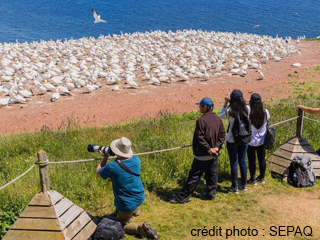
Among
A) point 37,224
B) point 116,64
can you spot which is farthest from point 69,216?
point 116,64

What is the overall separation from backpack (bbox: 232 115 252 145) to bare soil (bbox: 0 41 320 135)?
25.5ft

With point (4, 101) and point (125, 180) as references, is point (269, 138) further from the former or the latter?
point (4, 101)

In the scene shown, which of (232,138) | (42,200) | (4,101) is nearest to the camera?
(42,200)

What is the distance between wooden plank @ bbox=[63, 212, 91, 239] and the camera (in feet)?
16.5

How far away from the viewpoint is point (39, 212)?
509cm

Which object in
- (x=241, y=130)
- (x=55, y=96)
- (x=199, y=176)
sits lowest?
(x=55, y=96)

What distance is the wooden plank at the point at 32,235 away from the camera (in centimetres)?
496

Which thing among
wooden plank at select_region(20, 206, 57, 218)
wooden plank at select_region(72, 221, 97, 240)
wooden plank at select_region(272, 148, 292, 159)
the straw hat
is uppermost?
the straw hat

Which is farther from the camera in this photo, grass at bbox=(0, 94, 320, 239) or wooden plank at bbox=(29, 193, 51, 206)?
grass at bbox=(0, 94, 320, 239)

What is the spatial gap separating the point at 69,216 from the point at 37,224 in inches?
16.2

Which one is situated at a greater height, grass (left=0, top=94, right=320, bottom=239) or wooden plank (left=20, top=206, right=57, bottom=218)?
wooden plank (left=20, top=206, right=57, bottom=218)

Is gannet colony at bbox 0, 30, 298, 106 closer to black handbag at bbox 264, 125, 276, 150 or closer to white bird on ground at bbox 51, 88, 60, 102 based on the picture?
white bird on ground at bbox 51, 88, 60, 102

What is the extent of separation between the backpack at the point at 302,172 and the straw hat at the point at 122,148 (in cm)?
348

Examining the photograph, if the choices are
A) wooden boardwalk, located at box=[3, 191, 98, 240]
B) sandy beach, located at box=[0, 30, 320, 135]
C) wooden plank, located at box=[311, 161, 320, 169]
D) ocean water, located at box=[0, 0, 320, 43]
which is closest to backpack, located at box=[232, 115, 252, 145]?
wooden plank, located at box=[311, 161, 320, 169]
